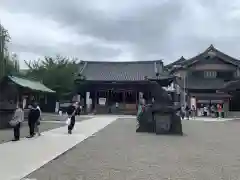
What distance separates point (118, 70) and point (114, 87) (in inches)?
152

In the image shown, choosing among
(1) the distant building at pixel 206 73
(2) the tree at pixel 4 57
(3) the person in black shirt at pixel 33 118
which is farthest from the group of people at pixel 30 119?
(1) the distant building at pixel 206 73

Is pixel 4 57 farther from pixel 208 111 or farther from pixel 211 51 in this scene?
pixel 211 51

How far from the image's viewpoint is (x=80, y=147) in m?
14.7

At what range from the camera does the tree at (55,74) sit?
51250mm

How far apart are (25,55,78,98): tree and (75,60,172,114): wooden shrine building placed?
212 cm

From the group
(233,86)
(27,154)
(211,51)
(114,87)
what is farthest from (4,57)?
(211,51)

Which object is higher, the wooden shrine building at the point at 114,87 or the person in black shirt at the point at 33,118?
the wooden shrine building at the point at 114,87

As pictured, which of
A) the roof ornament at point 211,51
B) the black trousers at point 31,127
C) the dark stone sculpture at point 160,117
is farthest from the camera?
the roof ornament at point 211,51

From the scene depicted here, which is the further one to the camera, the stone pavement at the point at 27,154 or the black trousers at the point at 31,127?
the black trousers at the point at 31,127

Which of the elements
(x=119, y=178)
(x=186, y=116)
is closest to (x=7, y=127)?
(x=119, y=178)

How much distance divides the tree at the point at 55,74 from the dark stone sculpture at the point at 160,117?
2955 cm

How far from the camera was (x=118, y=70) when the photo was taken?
5875 centimetres

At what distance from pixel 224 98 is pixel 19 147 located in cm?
4326

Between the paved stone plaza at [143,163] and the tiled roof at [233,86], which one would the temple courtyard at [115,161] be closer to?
the paved stone plaza at [143,163]
